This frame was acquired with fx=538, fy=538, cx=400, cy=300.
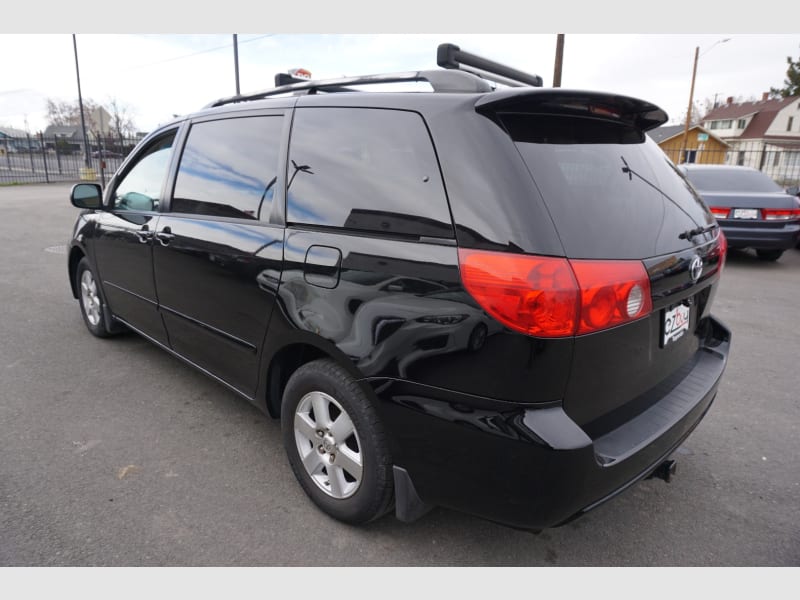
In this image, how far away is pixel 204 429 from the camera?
3.20 metres

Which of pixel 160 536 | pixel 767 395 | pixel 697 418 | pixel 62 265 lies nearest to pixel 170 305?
pixel 160 536

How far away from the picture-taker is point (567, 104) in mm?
1968

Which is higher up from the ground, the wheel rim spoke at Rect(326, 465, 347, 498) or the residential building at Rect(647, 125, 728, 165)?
the residential building at Rect(647, 125, 728, 165)

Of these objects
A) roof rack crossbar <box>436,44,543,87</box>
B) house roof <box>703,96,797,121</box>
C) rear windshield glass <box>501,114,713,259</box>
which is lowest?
rear windshield glass <box>501,114,713,259</box>

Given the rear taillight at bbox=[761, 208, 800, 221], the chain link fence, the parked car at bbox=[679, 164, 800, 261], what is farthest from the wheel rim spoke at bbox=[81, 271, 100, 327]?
the chain link fence

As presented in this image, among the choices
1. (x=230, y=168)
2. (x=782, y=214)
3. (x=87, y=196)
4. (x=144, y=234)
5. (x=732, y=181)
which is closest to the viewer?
(x=230, y=168)

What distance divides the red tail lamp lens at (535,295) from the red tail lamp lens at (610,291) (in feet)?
0.16

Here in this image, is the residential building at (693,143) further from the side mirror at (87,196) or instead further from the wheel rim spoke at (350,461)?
the wheel rim spoke at (350,461)

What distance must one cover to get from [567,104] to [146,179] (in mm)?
2959

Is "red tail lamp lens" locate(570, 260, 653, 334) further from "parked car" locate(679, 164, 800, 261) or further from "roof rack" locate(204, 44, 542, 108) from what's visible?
"parked car" locate(679, 164, 800, 261)

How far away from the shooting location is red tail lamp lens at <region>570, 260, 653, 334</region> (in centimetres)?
172

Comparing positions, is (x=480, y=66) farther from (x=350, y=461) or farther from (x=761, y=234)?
(x=761, y=234)

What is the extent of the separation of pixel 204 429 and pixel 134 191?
1844mm

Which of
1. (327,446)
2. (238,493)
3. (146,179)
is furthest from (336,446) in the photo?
(146,179)
